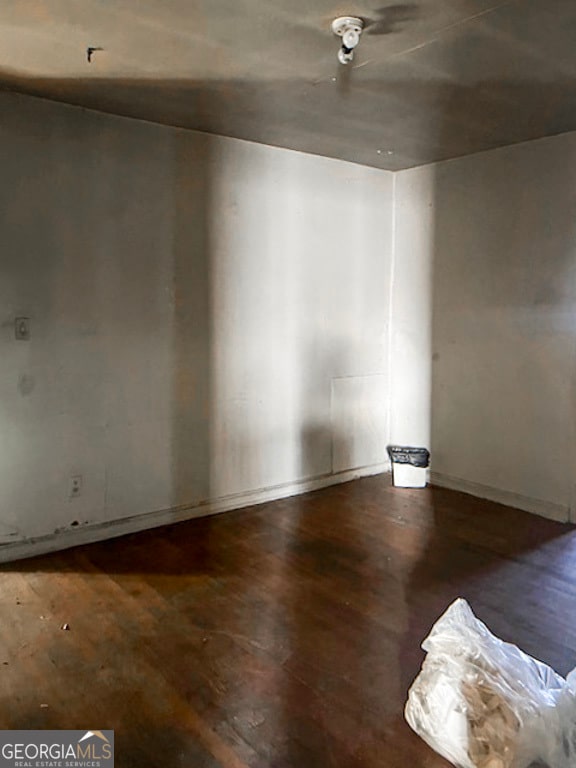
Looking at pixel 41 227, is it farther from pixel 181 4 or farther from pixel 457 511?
pixel 457 511

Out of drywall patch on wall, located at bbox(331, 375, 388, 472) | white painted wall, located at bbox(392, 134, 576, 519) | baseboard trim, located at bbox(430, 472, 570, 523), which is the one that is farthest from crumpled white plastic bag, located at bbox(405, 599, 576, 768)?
drywall patch on wall, located at bbox(331, 375, 388, 472)

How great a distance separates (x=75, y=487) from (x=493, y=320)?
2.90 meters

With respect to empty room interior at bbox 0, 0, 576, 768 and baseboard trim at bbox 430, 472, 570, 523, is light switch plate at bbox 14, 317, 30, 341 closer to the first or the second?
empty room interior at bbox 0, 0, 576, 768

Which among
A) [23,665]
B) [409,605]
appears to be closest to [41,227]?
[23,665]

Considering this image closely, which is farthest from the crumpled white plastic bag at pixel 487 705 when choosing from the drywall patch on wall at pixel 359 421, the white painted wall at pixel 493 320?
the drywall patch on wall at pixel 359 421

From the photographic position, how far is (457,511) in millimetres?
4027

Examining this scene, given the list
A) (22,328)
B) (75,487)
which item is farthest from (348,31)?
(75,487)

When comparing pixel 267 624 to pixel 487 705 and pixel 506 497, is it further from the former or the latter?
pixel 506 497

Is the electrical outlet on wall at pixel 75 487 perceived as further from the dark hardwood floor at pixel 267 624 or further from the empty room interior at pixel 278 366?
the dark hardwood floor at pixel 267 624

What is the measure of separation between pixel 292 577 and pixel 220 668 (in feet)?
2.64

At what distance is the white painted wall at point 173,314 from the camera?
316 centimetres

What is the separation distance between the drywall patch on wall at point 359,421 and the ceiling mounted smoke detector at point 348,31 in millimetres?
2531

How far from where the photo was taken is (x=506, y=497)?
4.18m

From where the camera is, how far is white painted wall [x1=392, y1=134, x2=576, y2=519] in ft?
12.5
